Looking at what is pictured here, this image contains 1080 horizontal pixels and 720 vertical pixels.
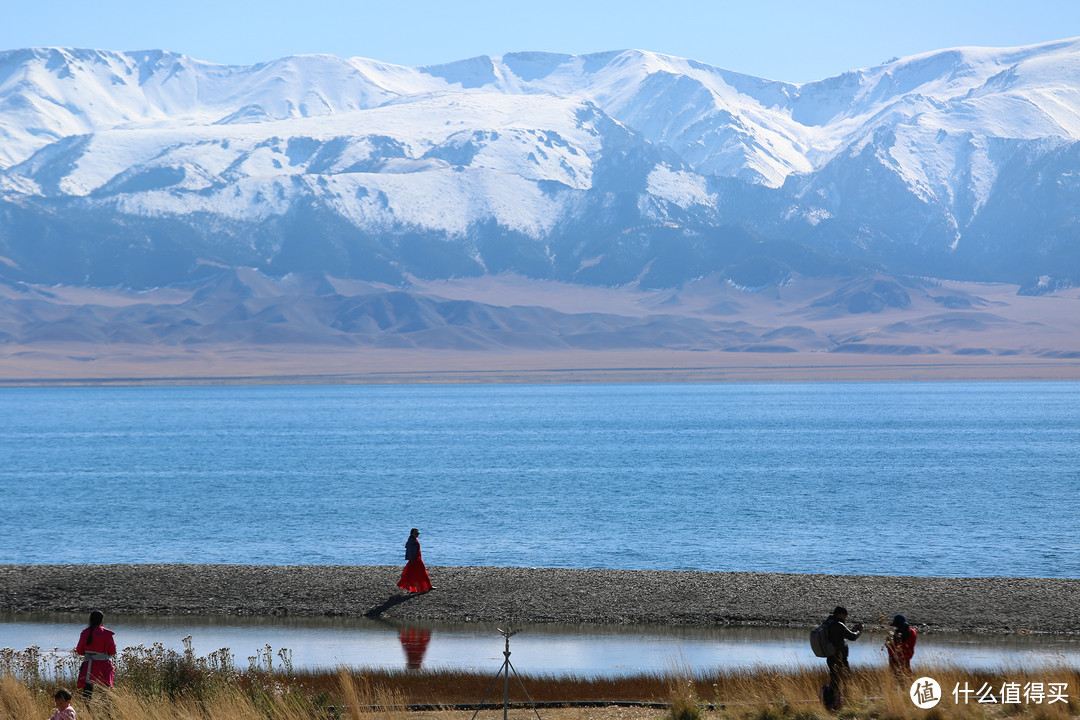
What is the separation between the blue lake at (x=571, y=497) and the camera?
142 feet

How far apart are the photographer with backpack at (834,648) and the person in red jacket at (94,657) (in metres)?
10.1

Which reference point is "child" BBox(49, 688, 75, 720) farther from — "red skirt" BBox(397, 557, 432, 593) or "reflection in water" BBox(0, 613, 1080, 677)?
"red skirt" BBox(397, 557, 432, 593)

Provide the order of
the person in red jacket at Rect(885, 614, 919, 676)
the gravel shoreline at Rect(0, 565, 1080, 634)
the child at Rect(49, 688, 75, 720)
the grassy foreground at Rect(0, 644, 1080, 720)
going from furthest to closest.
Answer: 1. the gravel shoreline at Rect(0, 565, 1080, 634)
2. the person in red jacket at Rect(885, 614, 919, 676)
3. the grassy foreground at Rect(0, 644, 1080, 720)
4. the child at Rect(49, 688, 75, 720)

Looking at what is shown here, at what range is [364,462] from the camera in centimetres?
8806

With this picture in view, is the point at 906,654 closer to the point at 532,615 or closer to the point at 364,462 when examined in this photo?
the point at 532,615

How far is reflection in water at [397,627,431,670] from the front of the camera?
76.1ft

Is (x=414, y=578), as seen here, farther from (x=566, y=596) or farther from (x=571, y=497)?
(x=571, y=497)

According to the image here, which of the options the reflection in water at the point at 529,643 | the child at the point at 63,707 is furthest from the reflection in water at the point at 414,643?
the child at the point at 63,707

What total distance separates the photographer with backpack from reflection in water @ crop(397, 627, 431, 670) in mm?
8409

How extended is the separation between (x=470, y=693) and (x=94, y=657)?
616 cm

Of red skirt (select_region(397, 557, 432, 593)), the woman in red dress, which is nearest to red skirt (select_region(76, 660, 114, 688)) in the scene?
the woman in red dress

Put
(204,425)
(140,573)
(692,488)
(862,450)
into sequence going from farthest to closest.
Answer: (204,425) → (862,450) → (692,488) → (140,573)

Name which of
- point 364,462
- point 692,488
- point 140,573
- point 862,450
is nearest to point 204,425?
point 364,462

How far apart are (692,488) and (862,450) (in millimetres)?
32794
